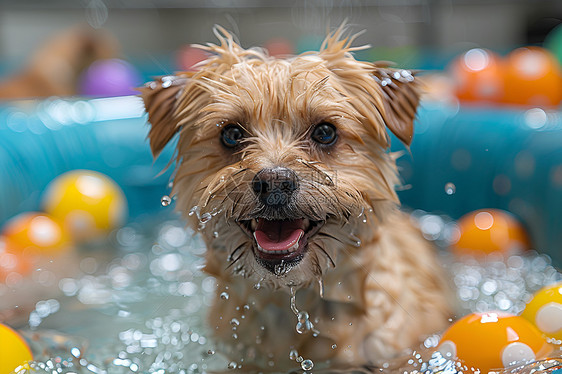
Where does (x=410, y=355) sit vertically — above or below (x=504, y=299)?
above

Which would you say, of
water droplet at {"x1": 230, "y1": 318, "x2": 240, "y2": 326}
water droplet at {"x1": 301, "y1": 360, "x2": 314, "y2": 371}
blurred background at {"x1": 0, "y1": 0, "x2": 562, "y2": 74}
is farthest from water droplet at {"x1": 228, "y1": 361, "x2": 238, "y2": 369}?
blurred background at {"x1": 0, "y1": 0, "x2": 562, "y2": 74}

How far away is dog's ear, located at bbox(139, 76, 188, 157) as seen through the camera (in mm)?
2354

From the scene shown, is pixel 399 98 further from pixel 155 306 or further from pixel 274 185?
pixel 155 306

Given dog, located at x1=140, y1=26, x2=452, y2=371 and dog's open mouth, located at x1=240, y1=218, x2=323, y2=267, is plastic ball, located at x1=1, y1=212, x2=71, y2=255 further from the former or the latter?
dog's open mouth, located at x1=240, y1=218, x2=323, y2=267

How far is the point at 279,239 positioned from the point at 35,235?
6.91 feet

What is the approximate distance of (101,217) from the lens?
3996 millimetres

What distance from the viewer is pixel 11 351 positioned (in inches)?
82.5

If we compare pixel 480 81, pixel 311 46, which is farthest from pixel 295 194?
pixel 311 46

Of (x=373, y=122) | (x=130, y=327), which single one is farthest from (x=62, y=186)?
(x=373, y=122)

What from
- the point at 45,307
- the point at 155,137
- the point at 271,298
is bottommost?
the point at 45,307

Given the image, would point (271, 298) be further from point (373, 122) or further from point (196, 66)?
point (196, 66)

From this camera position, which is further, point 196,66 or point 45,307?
point 45,307

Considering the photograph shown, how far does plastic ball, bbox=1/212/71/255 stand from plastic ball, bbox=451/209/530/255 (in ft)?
7.64

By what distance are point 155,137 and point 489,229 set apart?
81.7 inches
